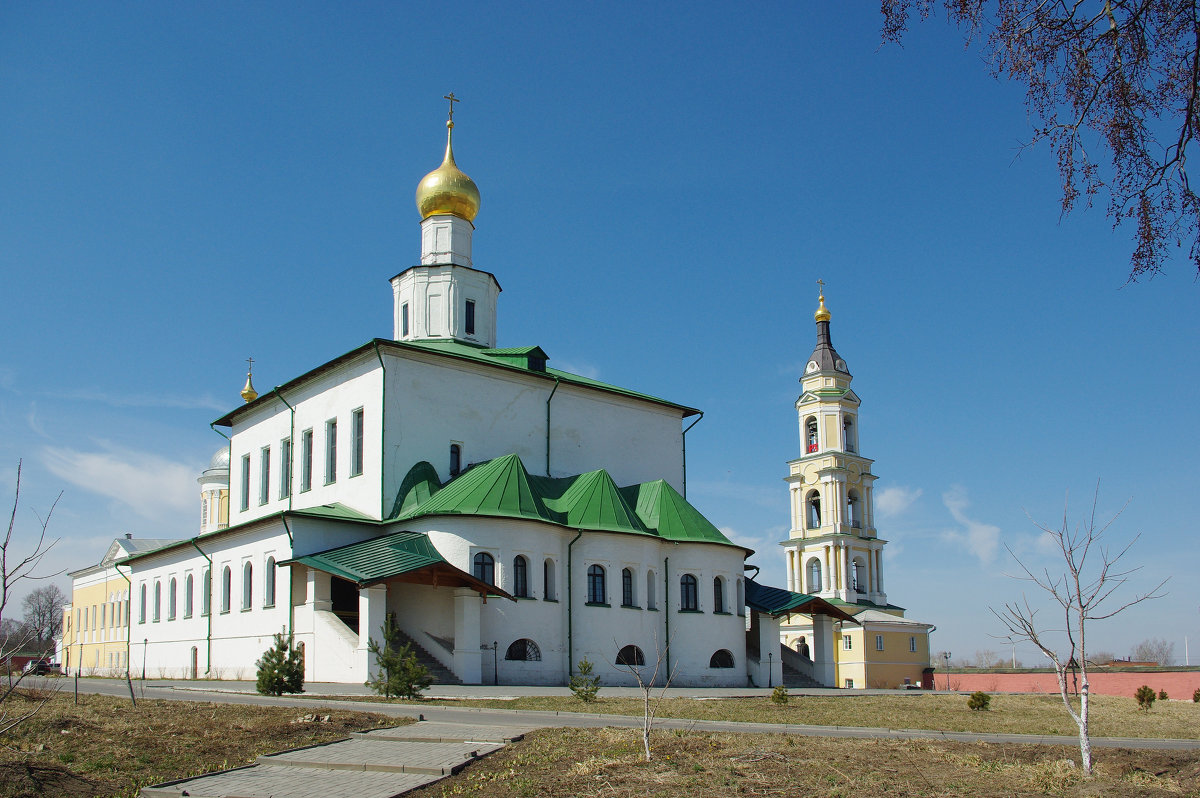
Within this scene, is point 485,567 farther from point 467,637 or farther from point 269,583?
point 269,583

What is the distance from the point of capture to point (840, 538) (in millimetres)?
55062

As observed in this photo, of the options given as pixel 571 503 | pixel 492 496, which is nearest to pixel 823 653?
pixel 571 503

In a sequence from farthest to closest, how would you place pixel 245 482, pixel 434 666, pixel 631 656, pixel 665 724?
pixel 245 482
pixel 631 656
pixel 434 666
pixel 665 724

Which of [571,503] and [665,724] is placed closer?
[665,724]

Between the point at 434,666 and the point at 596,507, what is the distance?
6.96 metres

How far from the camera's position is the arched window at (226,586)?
3412 cm

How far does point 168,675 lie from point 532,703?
22.3m

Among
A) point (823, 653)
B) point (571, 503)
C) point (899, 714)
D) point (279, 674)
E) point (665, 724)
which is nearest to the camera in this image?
point (665, 724)

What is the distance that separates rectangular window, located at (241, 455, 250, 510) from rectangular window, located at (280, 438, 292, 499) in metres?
3.24

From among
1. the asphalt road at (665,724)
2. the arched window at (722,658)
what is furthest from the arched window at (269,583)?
the arched window at (722,658)

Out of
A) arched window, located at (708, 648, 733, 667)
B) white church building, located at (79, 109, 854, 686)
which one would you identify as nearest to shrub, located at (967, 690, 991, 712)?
white church building, located at (79, 109, 854, 686)

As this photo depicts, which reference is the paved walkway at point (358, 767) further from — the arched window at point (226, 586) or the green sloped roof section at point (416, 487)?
the arched window at point (226, 586)

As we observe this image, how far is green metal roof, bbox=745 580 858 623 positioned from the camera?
34.8 m

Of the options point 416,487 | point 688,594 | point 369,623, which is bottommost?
point 369,623
